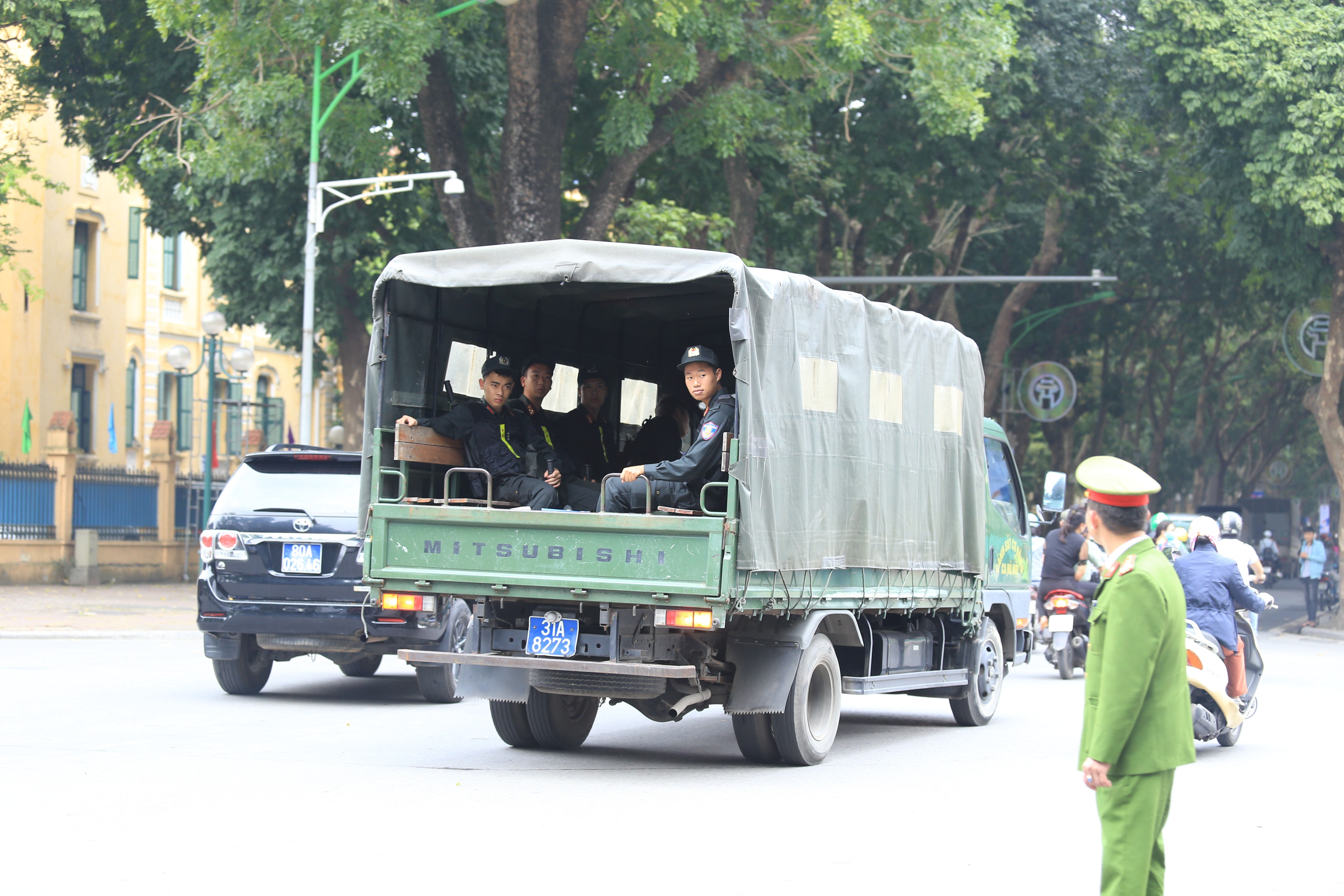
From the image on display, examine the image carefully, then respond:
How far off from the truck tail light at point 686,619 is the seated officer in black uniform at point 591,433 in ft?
9.80

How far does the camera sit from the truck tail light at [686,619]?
25.0ft

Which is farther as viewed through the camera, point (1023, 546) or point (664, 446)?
point (1023, 546)

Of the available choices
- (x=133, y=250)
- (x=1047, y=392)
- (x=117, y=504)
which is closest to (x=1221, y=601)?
(x=117, y=504)

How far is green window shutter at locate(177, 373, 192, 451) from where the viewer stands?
136ft

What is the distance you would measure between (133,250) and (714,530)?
34980 mm

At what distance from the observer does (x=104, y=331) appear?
37969mm

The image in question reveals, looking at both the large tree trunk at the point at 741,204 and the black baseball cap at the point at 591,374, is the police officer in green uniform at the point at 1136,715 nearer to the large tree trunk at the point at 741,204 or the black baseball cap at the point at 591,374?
the black baseball cap at the point at 591,374

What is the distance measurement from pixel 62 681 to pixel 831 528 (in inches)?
280

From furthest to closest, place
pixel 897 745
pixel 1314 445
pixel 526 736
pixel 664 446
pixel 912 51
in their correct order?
1. pixel 1314 445
2. pixel 912 51
3. pixel 664 446
4. pixel 897 745
5. pixel 526 736

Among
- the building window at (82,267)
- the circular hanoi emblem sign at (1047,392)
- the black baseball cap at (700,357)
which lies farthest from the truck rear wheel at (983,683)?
the building window at (82,267)

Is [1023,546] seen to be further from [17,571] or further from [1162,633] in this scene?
[17,571]

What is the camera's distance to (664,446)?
11.1 meters

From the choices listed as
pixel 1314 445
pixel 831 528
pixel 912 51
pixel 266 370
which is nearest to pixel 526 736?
pixel 831 528

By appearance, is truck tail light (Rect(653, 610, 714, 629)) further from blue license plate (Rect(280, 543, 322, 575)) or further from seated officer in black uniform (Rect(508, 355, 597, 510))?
blue license plate (Rect(280, 543, 322, 575))
